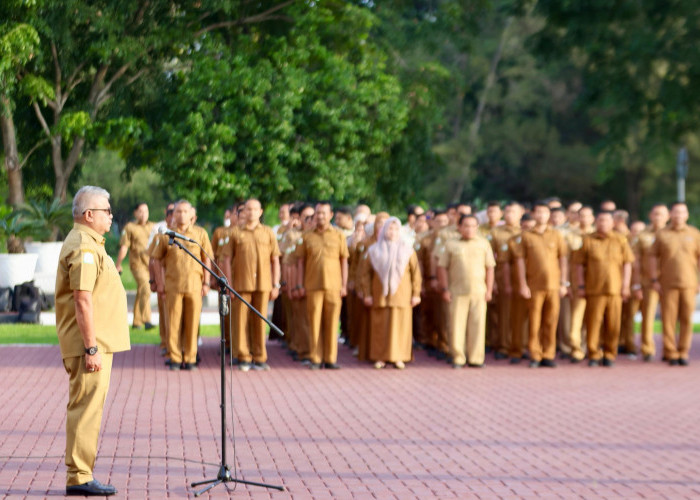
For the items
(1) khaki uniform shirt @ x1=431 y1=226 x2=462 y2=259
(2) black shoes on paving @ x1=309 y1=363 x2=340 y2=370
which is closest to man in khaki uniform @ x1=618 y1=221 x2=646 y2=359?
(1) khaki uniform shirt @ x1=431 y1=226 x2=462 y2=259

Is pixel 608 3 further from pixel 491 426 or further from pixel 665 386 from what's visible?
pixel 491 426

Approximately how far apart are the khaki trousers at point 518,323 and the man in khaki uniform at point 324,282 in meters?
2.36

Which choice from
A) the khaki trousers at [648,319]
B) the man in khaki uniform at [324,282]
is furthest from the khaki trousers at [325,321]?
A: the khaki trousers at [648,319]

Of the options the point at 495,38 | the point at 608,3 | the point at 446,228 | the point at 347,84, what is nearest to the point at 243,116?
the point at 347,84

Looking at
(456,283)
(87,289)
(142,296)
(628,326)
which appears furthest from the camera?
(142,296)

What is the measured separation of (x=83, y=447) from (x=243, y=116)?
867 inches

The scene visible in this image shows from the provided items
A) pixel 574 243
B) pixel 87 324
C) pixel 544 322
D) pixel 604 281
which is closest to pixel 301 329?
pixel 544 322

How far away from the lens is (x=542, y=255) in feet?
53.0

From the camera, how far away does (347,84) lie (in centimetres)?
3016

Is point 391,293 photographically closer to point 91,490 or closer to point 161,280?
point 161,280

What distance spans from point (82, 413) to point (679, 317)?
10838mm

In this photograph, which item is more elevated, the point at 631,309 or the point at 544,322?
the point at 631,309

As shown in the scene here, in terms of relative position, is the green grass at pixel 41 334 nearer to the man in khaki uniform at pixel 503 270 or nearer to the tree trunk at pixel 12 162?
the man in khaki uniform at pixel 503 270

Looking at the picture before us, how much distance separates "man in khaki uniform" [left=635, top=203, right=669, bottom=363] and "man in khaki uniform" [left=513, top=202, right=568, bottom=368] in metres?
1.51
